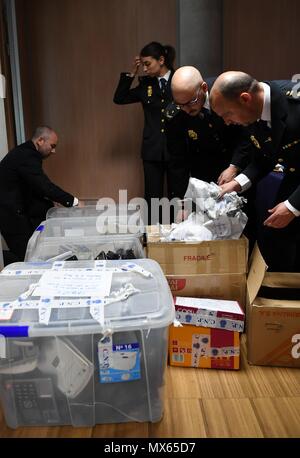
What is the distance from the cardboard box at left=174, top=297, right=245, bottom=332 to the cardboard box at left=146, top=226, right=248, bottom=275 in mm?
200

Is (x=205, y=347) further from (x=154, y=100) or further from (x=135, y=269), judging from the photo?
(x=154, y=100)

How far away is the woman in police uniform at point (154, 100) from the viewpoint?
8.87 ft

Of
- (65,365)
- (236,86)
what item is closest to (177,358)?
(65,365)

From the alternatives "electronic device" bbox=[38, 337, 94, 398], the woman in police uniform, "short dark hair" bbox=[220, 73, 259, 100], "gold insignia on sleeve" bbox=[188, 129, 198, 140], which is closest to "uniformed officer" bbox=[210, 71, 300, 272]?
"short dark hair" bbox=[220, 73, 259, 100]

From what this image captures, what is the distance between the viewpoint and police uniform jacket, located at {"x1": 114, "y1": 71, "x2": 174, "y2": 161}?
283cm

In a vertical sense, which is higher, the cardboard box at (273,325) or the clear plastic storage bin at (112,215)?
the clear plastic storage bin at (112,215)

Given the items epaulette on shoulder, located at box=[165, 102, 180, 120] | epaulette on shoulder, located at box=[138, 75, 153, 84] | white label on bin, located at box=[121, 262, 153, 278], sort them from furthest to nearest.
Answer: epaulette on shoulder, located at box=[138, 75, 153, 84] → epaulette on shoulder, located at box=[165, 102, 180, 120] → white label on bin, located at box=[121, 262, 153, 278]

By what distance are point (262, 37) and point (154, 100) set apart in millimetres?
1079

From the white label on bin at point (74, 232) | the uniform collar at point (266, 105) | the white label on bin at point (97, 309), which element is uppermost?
the uniform collar at point (266, 105)

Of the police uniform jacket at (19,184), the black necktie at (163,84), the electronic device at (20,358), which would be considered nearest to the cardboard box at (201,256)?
the electronic device at (20,358)

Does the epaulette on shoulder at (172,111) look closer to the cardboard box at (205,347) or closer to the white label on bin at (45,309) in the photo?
the cardboard box at (205,347)

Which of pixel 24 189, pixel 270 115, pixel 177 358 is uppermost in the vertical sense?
pixel 270 115

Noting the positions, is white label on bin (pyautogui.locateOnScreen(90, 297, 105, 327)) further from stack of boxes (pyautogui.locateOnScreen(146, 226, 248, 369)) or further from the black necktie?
the black necktie

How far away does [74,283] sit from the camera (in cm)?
129
